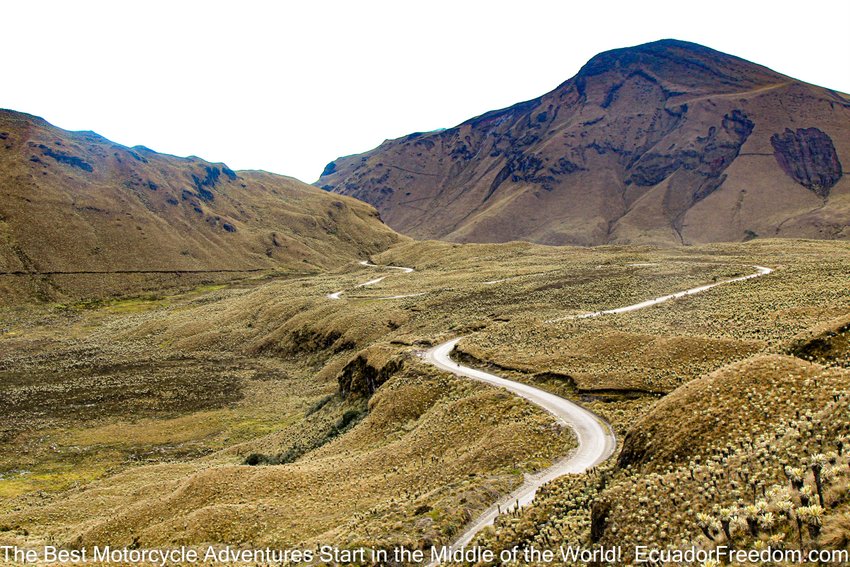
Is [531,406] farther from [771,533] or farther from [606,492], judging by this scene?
[771,533]

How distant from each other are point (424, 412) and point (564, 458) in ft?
52.1

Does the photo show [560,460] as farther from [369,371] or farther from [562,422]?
[369,371]

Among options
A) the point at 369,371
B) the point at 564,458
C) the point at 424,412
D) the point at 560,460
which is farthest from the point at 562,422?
the point at 369,371

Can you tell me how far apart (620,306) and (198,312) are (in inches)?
3817

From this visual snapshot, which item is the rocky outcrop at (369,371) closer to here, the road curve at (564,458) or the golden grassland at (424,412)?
the golden grassland at (424,412)

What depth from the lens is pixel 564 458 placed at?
83.3 ft

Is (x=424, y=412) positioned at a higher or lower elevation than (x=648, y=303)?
lower

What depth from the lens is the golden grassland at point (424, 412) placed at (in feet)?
60.1

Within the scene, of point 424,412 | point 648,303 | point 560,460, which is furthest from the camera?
point 648,303

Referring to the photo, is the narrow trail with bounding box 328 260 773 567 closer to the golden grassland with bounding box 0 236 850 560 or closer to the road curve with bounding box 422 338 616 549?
the road curve with bounding box 422 338 616 549

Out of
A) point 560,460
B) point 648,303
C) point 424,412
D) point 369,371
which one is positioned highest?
point 648,303

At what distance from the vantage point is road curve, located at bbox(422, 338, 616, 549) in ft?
69.2

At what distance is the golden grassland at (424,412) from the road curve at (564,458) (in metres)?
0.72

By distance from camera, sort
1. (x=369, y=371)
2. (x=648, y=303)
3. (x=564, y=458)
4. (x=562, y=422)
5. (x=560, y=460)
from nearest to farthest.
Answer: (x=560, y=460) → (x=564, y=458) → (x=562, y=422) → (x=369, y=371) → (x=648, y=303)
